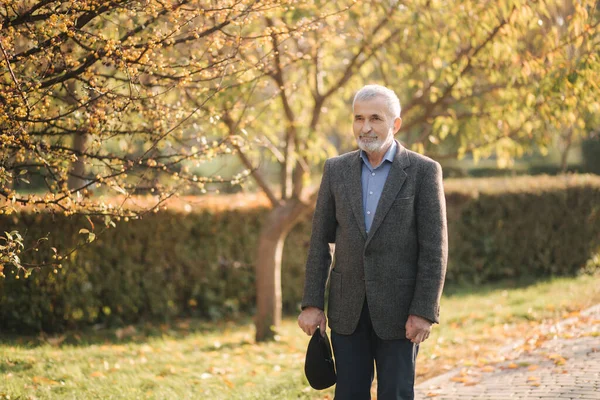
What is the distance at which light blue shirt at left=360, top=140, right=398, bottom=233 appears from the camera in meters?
3.53

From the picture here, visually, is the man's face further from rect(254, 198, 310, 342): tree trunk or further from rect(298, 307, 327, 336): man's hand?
rect(254, 198, 310, 342): tree trunk

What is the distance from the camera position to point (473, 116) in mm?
7711

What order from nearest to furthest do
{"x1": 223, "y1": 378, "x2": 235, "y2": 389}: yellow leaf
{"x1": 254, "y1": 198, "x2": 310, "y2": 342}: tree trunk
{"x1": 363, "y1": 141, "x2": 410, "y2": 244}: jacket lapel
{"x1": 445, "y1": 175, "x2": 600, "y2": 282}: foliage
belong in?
{"x1": 363, "y1": 141, "x2": 410, "y2": 244}: jacket lapel
{"x1": 223, "y1": 378, "x2": 235, "y2": 389}: yellow leaf
{"x1": 254, "y1": 198, "x2": 310, "y2": 342}: tree trunk
{"x1": 445, "y1": 175, "x2": 600, "y2": 282}: foliage

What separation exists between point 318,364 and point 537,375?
260 cm

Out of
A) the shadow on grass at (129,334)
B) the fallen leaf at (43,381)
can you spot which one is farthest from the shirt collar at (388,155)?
the shadow on grass at (129,334)

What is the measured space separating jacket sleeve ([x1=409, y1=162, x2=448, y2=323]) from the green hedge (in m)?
5.46

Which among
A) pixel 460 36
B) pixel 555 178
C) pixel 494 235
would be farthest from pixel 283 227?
pixel 555 178

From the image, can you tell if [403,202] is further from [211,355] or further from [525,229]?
[525,229]

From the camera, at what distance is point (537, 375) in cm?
538

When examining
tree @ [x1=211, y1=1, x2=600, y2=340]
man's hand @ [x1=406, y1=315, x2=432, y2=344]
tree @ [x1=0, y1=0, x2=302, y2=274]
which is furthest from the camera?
tree @ [x1=211, y1=1, x2=600, y2=340]

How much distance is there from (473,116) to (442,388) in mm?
3486

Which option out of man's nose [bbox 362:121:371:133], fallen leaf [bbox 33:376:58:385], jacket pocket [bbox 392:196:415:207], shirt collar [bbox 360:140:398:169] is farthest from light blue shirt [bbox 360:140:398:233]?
fallen leaf [bbox 33:376:58:385]

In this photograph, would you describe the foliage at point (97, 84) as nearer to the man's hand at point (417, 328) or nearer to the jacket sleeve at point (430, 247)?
the jacket sleeve at point (430, 247)


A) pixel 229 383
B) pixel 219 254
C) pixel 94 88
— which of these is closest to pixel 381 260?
pixel 94 88
